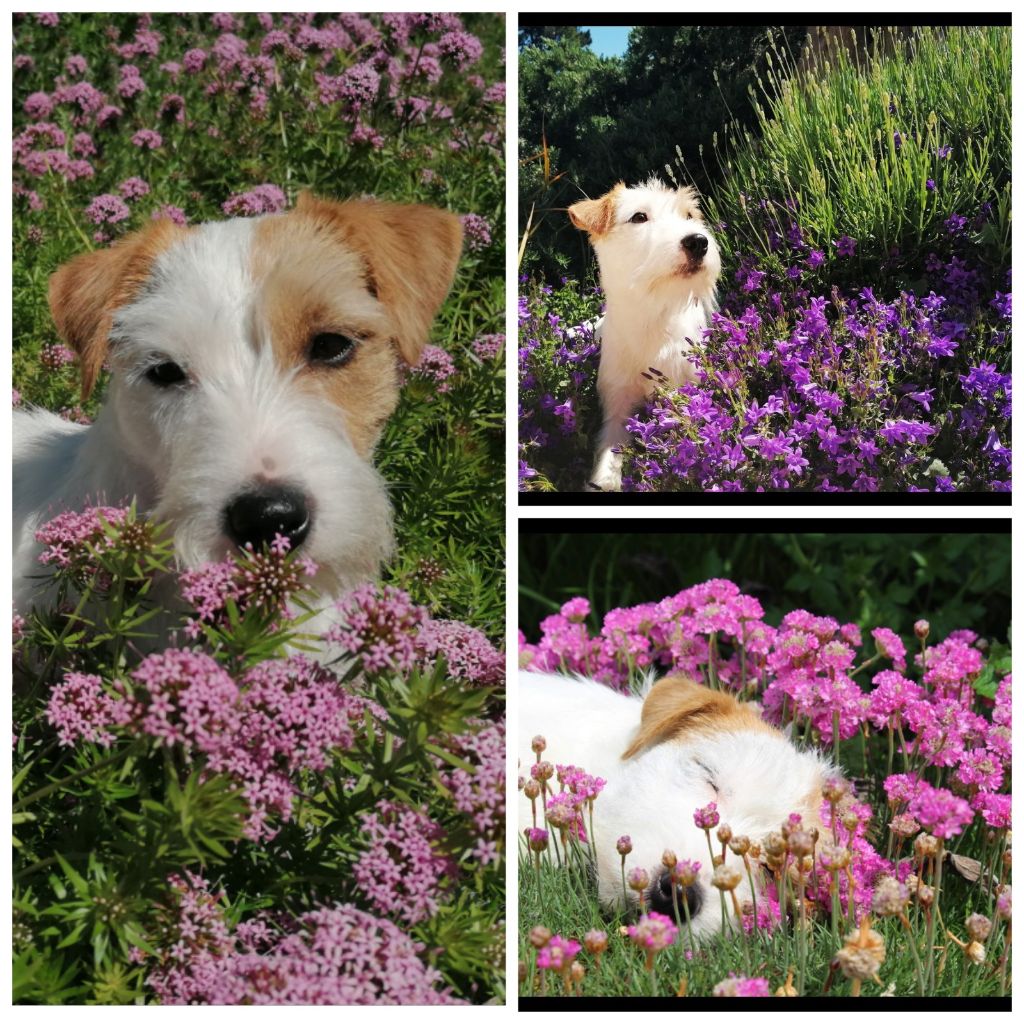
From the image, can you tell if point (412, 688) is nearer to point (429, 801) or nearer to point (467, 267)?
point (429, 801)

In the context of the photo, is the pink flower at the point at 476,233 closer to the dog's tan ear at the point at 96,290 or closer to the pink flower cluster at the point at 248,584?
the dog's tan ear at the point at 96,290

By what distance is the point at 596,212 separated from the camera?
89.6 inches

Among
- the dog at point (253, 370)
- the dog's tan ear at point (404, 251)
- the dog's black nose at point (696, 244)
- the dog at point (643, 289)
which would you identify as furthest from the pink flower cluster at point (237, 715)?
the dog's black nose at point (696, 244)

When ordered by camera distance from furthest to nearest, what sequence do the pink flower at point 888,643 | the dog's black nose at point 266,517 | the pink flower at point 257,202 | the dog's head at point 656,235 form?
the pink flower at point 257,202, the pink flower at point 888,643, the dog's head at point 656,235, the dog's black nose at point 266,517

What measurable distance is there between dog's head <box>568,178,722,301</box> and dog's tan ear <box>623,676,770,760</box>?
0.86 meters

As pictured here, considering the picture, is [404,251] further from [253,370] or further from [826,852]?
[826,852]

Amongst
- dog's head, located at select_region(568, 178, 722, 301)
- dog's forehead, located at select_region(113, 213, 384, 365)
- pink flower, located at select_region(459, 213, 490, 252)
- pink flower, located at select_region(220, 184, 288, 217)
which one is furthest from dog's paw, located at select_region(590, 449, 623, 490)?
pink flower, located at select_region(220, 184, 288, 217)

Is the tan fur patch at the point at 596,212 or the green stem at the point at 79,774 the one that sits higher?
the tan fur patch at the point at 596,212

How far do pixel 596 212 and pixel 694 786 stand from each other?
4.07ft

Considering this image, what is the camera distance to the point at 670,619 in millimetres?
2877

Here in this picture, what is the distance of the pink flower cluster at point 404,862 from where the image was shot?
191 centimetres

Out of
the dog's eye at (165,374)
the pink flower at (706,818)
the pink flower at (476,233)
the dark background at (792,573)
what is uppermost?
the pink flower at (476,233)

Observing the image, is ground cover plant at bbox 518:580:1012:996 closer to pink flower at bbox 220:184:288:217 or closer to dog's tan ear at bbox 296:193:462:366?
dog's tan ear at bbox 296:193:462:366

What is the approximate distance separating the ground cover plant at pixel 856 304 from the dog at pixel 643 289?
0.03 meters
